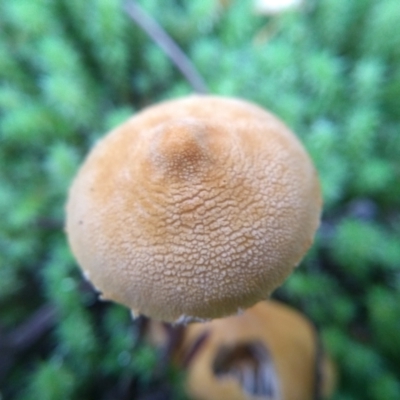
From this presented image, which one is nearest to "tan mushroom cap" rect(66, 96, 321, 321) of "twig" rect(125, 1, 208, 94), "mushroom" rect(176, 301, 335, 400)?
"mushroom" rect(176, 301, 335, 400)

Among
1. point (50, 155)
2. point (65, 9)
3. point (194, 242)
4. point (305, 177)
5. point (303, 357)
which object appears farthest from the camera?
point (65, 9)

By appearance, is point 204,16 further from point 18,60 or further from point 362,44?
point 18,60

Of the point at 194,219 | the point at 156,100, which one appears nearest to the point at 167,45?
the point at 156,100

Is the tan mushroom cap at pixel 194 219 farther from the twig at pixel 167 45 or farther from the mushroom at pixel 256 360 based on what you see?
the twig at pixel 167 45

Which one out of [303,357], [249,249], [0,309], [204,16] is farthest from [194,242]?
[204,16]

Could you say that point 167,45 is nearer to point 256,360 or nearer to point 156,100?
point 156,100

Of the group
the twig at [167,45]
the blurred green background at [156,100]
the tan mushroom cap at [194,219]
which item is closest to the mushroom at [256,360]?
the blurred green background at [156,100]
